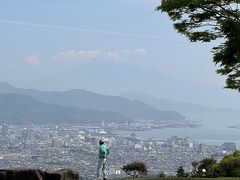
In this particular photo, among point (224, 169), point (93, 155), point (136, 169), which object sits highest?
point (224, 169)

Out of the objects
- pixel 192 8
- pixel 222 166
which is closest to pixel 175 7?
pixel 192 8

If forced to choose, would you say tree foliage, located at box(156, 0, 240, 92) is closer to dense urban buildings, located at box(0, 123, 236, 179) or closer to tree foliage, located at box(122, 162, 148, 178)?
tree foliage, located at box(122, 162, 148, 178)

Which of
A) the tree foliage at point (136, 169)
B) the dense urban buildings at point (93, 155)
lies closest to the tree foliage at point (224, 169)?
the tree foliage at point (136, 169)

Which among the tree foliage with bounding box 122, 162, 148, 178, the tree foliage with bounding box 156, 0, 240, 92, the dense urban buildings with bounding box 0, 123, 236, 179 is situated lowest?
the dense urban buildings with bounding box 0, 123, 236, 179

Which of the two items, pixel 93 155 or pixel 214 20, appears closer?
pixel 214 20

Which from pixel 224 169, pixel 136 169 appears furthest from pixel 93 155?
pixel 224 169

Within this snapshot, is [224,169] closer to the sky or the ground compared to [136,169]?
closer to the sky

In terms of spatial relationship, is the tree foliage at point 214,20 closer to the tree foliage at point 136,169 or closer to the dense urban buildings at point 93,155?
the tree foliage at point 136,169

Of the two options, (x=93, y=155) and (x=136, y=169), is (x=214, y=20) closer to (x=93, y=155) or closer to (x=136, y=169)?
(x=136, y=169)

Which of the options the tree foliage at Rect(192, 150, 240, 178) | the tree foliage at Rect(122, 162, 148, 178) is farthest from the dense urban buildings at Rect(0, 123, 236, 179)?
the tree foliage at Rect(192, 150, 240, 178)

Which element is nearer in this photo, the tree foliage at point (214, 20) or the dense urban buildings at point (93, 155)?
the tree foliage at point (214, 20)

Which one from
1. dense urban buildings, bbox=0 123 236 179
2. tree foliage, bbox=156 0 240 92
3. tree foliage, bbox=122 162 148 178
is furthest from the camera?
dense urban buildings, bbox=0 123 236 179

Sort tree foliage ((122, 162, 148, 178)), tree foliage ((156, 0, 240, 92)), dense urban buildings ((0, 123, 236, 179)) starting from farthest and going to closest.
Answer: dense urban buildings ((0, 123, 236, 179)), tree foliage ((122, 162, 148, 178)), tree foliage ((156, 0, 240, 92))

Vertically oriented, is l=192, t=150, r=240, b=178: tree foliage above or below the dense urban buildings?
above
